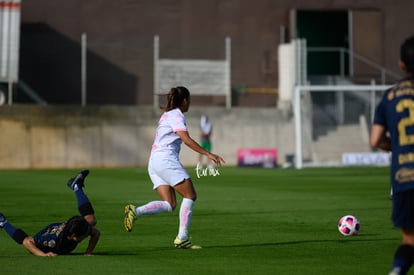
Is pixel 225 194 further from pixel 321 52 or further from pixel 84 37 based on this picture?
pixel 321 52

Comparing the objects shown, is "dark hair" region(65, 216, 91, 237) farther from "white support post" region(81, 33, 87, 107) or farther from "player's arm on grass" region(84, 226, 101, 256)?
"white support post" region(81, 33, 87, 107)

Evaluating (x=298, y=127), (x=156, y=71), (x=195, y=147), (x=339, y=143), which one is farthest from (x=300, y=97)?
(x=195, y=147)

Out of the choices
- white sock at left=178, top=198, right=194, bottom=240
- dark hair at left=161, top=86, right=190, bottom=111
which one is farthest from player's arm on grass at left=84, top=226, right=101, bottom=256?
dark hair at left=161, top=86, right=190, bottom=111

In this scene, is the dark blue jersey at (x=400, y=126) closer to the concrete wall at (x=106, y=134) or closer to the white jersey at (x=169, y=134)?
the white jersey at (x=169, y=134)

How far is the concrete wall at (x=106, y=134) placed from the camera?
4047 centimetres

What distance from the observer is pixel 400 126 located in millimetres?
8805

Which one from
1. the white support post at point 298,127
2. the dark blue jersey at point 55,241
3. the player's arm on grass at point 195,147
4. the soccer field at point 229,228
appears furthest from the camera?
the white support post at point 298,127

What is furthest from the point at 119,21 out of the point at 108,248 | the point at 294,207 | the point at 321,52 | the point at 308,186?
the point at 108,248

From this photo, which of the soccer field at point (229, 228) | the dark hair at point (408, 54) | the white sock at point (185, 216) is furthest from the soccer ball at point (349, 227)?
the dark hair at point (408, 54)

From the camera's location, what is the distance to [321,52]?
4769 centimetres

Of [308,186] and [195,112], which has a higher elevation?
[195,112]

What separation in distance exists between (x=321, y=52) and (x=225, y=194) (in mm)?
24133

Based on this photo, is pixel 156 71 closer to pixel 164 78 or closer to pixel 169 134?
pixel 164 78

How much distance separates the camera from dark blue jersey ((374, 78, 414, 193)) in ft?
28.7
